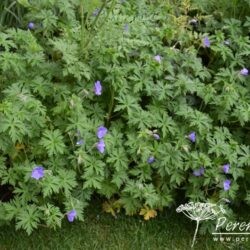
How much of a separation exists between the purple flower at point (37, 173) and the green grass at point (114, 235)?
524 millimetres

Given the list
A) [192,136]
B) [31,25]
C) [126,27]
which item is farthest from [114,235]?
[31,25]

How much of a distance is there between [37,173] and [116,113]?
0.68 meters

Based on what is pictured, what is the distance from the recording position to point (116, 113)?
3.34m

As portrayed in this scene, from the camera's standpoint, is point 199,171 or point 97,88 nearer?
point 97,88

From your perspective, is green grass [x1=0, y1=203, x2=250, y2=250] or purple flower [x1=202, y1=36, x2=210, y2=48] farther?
purple flower [x1=202, y1=36, x2=210, y2=48]

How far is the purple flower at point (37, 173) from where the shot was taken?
2.91 meters

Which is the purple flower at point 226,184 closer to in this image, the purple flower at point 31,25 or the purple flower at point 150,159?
the purple flower at point 150,159

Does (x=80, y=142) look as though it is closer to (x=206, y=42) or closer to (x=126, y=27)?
(x=126, y=27)

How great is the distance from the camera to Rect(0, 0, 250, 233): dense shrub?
3.01 m

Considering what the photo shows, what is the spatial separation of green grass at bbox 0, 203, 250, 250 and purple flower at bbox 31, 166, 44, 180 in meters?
0.52

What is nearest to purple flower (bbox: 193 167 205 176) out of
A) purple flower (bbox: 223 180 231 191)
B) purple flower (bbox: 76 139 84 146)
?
purple flower (bbox: 223 180 231 191)

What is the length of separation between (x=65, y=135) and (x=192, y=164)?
772mm

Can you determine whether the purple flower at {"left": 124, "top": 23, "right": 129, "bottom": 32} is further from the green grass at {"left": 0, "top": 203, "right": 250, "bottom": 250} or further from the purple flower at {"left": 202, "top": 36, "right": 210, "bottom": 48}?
the green grass at {"left": 0, "top": 203, "right": 250, "bottom": 250}

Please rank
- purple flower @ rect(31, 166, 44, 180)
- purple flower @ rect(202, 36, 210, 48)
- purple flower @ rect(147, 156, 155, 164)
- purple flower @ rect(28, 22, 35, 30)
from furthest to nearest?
purple flower @ rect(202, 36, 210, 48) < purple flower @ rect(28, 22, 35, 30) < purple flower @ rect(147, 156, 155, 164) < purple flower @ rect(31, 166, 44, 180)
